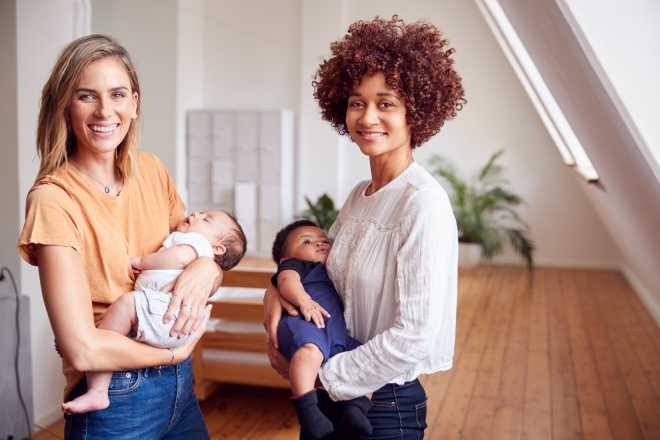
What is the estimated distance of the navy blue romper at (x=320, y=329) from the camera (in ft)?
5.41

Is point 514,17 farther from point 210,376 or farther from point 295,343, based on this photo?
point 210,376

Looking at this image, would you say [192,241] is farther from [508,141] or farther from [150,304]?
[508,141]

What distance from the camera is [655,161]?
221cm

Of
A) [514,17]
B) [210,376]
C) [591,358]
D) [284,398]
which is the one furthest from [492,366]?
[514,17]

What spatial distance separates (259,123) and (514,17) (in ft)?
21.8

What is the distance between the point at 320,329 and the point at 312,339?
5cm

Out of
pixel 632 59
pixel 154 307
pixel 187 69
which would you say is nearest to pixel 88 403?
pixel 154 307

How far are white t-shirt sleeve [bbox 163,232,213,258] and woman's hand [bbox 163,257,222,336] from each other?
60 mm

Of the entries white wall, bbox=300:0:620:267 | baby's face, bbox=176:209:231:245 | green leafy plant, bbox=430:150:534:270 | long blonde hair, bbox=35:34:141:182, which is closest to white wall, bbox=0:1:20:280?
baby's face, bbox=176:209:231:245

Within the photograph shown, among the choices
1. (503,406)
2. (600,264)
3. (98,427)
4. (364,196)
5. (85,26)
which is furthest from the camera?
(600,264)

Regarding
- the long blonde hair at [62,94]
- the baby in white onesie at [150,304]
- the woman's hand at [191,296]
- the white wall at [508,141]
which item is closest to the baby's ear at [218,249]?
the baby in white onesie at [150,304]

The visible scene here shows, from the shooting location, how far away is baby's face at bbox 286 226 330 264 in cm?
202

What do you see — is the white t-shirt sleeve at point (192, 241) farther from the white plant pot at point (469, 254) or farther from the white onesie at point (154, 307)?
the white plant pot at point (469, 254)

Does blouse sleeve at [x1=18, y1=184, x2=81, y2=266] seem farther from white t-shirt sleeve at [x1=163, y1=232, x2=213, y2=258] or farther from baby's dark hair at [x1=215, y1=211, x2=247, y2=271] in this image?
baby's dark hair at [x1=215, y1=211, x2=247, y2=271]
